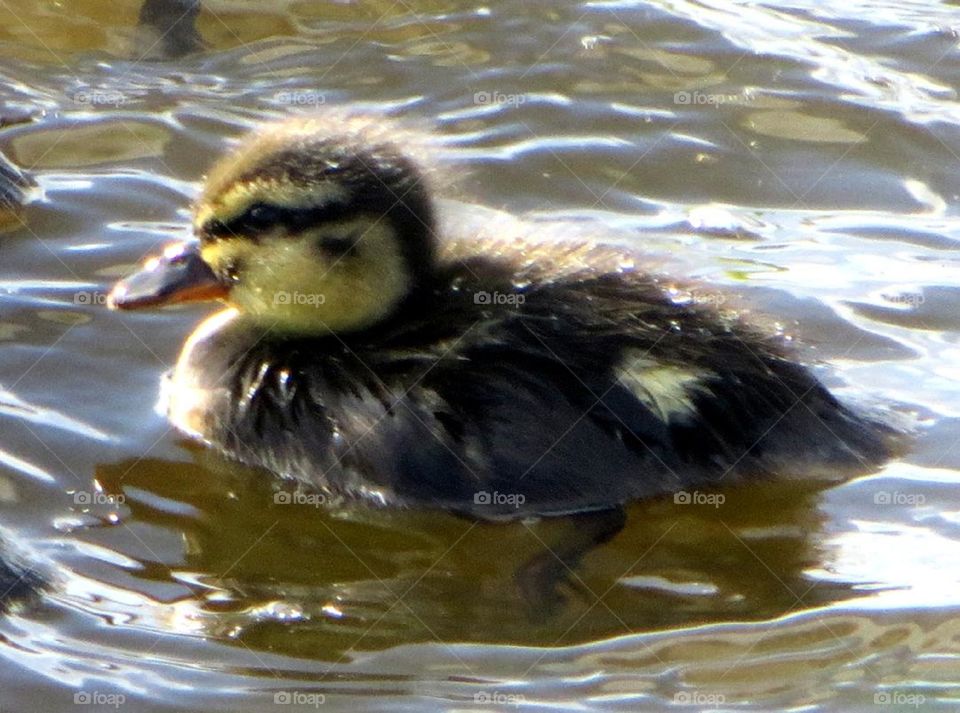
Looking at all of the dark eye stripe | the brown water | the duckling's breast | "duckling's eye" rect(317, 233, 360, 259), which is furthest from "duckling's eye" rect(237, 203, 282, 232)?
the brown water

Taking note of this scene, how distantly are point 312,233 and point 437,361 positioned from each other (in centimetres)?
52

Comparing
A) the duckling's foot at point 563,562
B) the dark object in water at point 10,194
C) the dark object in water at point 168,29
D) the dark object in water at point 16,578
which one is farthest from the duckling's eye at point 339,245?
the dark object in water at point 168,29

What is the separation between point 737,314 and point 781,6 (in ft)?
11.1

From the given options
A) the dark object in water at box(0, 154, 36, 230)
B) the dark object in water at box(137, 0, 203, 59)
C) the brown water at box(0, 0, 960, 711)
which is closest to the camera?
the brown water at box(0, 0, 960, 711)

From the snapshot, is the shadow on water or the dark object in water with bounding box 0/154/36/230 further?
the dark object in water with bounding box 0/154/36/230

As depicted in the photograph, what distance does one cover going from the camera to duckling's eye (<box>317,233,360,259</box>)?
4.63m

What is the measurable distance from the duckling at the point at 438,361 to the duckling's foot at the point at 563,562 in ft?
0.05

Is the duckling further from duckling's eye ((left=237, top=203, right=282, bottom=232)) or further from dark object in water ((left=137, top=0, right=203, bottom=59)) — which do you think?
dark object in water ((left=137, top=0, right=203, bottom=59))

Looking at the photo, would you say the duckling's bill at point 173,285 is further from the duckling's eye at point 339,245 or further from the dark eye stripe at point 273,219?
the duckling's eye at point 339,245

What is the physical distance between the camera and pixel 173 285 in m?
4.80

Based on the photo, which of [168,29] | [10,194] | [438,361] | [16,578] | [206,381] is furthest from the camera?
[168,29]

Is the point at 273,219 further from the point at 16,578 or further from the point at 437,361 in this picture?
the point at 16,578

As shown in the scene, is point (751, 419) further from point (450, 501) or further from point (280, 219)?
point (280, 219)

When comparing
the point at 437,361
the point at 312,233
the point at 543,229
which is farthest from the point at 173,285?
the point at 543,229
